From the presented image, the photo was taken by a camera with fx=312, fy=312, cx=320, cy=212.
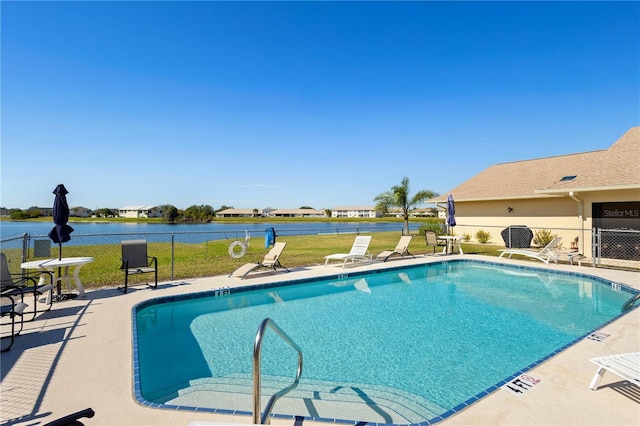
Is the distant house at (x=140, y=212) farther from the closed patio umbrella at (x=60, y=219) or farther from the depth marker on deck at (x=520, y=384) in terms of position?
the depth marker on deck at (x=520, y=384)

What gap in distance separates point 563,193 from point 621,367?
1324 centimetres

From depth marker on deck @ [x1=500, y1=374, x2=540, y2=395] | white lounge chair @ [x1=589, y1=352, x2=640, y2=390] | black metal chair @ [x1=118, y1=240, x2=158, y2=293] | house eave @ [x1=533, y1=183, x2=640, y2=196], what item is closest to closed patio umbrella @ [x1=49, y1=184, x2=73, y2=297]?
black metal chair @ [x1=118, y1=240, x2=158, y2=293]

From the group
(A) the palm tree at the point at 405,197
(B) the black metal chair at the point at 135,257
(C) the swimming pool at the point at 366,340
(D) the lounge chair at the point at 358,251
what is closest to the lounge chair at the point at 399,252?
(D) the lounge chair at the point at 358,251

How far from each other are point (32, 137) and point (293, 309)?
14.4m

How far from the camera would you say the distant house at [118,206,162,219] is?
8056 centimetres

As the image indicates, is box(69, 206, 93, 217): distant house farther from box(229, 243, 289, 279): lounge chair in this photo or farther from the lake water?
box(229, 243, 289, 279): lounge chair

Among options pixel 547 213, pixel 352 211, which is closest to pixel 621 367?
pixel 547 213

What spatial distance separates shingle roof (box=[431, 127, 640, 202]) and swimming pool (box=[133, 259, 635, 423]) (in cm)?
552

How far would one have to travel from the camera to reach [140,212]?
8344 cm

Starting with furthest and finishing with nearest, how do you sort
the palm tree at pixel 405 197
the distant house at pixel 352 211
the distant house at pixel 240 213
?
1. the distant house at pixel 352 211
2. the distant house at pixel 240 213
3. the palm tree at pixel 405 197

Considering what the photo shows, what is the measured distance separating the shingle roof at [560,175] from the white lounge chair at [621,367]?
11482mm

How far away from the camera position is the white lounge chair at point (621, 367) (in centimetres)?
281

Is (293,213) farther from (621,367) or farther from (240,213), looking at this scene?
(621,367)

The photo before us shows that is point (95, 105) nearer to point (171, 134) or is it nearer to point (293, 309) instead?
point (171, 134)
